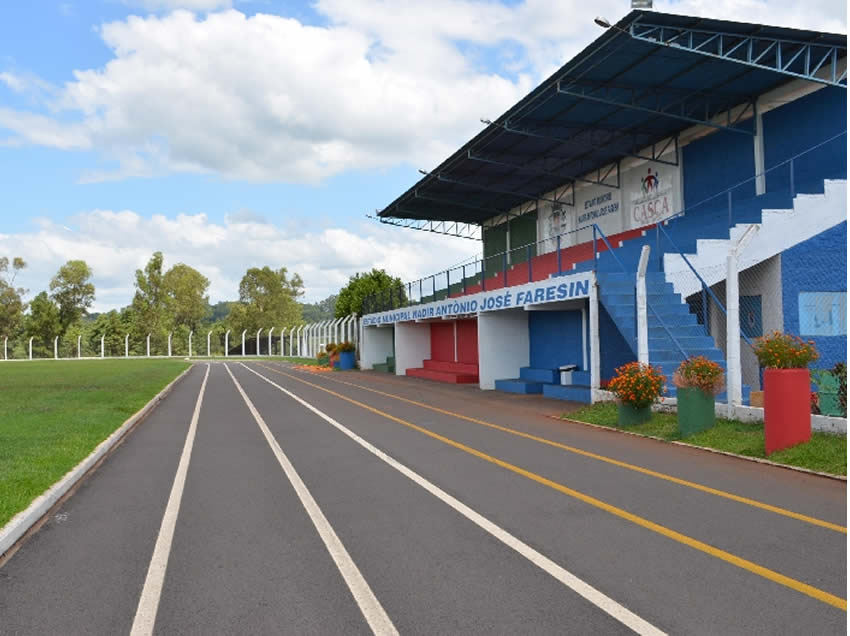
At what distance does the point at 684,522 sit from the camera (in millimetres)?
6816

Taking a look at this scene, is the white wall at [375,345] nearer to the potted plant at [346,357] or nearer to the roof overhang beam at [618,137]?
the potted plant at [346,357]

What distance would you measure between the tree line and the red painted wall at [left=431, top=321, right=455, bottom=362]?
6731cm

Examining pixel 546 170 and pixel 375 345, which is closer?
pixel 546 170

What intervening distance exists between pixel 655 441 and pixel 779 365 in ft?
8.12

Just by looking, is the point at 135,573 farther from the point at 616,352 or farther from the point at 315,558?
the point at 616,352

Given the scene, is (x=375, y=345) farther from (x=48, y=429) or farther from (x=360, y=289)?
(x=48, y=429)

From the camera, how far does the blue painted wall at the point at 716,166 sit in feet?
81.1

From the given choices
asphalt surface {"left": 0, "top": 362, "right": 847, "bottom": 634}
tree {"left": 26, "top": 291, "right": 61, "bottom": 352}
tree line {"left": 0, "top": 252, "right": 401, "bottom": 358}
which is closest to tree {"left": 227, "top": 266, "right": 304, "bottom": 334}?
tree line {"left": 0, "top": 252, "right": 401, "bottom": 358}

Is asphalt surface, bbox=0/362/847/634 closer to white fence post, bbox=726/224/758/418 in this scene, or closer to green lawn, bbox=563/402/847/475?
green lawn, bbox=563/402/847/475

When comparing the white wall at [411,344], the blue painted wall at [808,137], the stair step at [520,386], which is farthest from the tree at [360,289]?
the blue painted wall at [808,137]

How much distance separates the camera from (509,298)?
76.6 feet

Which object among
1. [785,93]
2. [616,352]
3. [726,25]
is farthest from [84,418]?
[785,93]

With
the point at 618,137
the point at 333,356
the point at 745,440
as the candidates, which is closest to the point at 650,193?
the point at 618,137

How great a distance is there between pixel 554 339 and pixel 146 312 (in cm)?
9289
